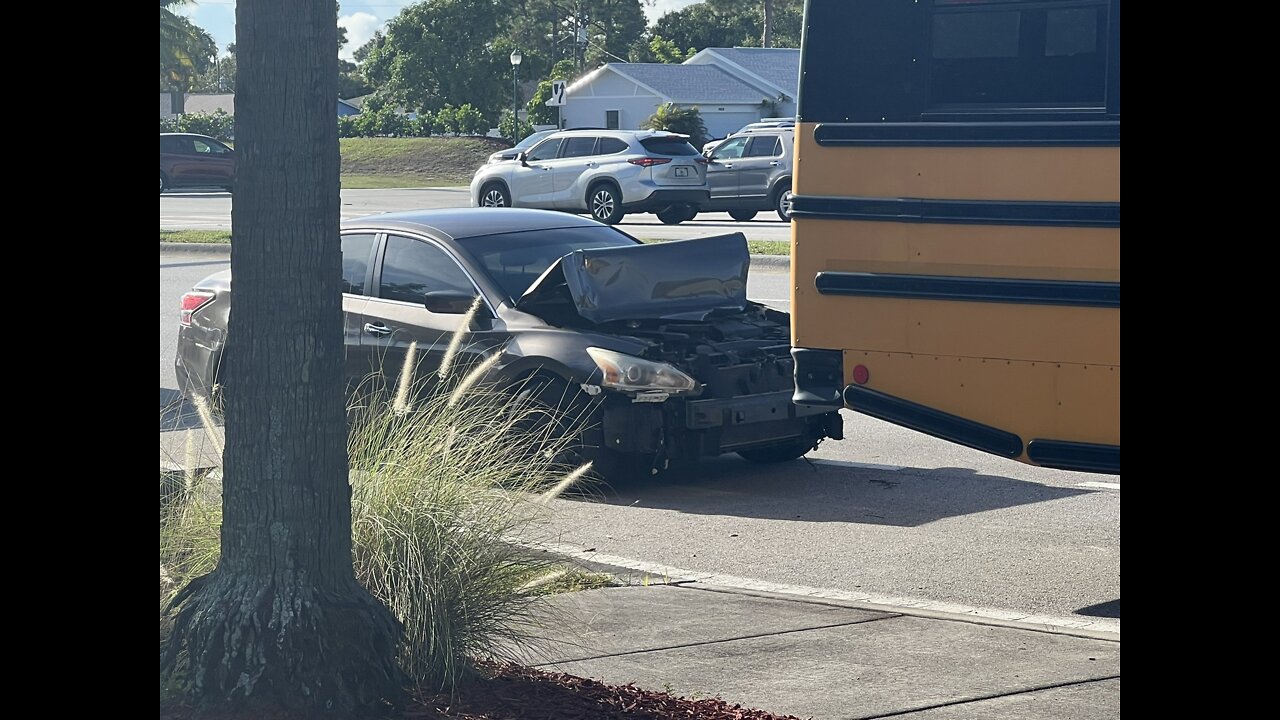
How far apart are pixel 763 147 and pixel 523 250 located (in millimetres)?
21480

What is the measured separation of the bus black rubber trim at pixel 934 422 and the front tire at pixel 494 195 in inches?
985

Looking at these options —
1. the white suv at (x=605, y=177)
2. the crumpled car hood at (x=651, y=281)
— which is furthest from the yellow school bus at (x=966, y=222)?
the white suv at (x=605, y=177)

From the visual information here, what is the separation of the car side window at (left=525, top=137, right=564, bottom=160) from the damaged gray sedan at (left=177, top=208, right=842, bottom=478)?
2096cm

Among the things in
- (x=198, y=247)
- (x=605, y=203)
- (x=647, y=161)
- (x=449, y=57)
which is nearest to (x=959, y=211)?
(x=198, y=247)

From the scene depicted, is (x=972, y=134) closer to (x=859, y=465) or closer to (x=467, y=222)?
(x=859, y=465)

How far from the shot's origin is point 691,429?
825cm

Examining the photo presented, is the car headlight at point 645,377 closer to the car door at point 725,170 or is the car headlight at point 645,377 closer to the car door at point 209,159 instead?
the car door at point 725,170

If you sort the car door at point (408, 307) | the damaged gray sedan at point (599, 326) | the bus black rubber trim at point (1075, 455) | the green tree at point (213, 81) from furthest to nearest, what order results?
the green tree at point (213, 81) < the car door at point (408, 307) < the damaged gray sedan at point (599, 326) < the bus black rubber trim at point (1075, 455)

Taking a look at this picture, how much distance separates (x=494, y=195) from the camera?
3077 centimetres

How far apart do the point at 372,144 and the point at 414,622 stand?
194ft

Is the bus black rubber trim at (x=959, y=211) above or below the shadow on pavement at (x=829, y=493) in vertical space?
above

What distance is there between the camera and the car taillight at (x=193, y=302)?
10.2 m

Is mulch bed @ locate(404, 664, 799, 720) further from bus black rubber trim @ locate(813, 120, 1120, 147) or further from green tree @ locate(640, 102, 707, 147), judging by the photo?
green tree @ locate(640, 102, 707, 147)

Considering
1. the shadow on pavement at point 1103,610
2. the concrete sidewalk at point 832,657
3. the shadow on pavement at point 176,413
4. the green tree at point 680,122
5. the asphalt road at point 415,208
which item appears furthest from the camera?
the green tree at point 680,122
